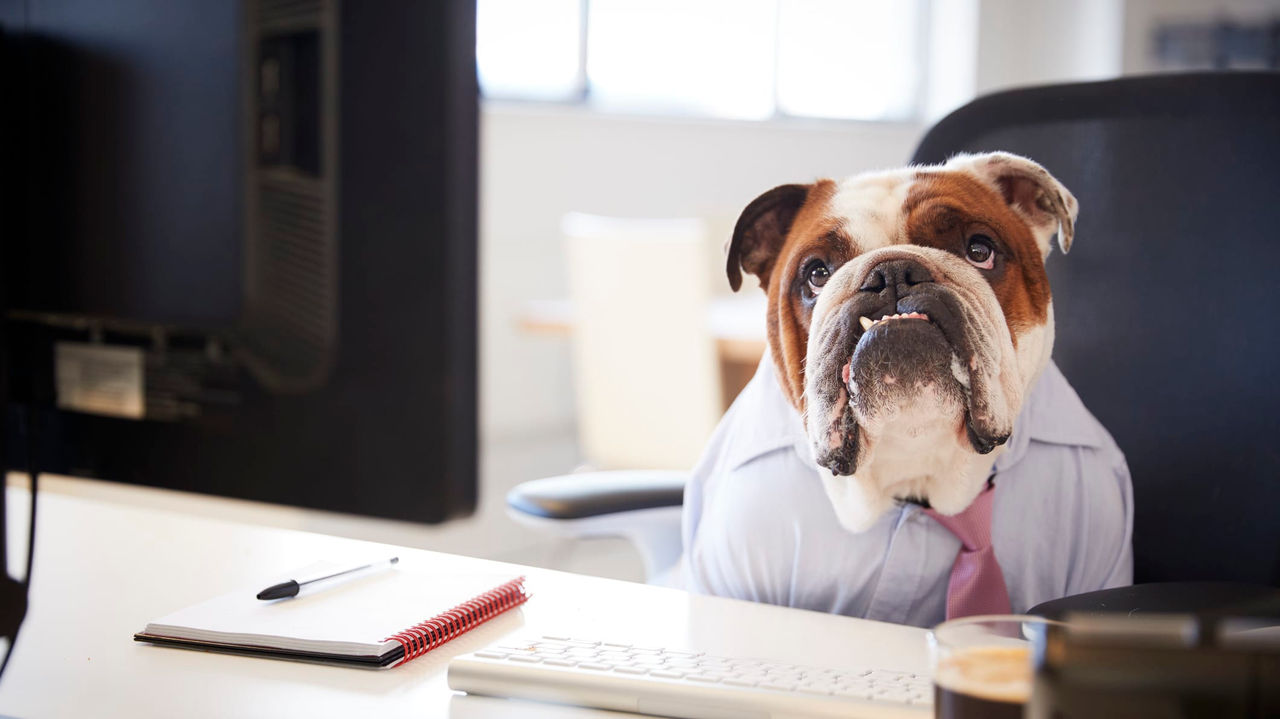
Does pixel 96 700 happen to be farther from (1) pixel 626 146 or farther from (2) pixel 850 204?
(1) pixel 626 146

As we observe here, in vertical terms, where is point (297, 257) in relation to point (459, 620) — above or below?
above

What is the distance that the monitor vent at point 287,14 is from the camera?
458 mm

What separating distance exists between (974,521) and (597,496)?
1.32 feet

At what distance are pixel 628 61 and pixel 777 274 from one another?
3.01 metres

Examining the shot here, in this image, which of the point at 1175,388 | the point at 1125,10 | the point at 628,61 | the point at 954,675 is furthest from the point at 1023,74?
the point at 954,675

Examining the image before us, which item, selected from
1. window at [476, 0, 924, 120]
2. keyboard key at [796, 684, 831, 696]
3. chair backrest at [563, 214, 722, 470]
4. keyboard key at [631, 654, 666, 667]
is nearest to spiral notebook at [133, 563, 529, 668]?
keyboard key at [631, 654, 666, 667]

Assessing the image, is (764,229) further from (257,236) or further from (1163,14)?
(1163,14)

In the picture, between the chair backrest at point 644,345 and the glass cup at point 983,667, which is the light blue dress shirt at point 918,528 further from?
the chair backrest at point 644,345

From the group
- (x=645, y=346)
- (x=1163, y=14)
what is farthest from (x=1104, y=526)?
(x=1163, y=14)

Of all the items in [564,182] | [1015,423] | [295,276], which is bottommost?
[1015,423]

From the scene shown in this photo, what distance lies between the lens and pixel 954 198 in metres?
0.72

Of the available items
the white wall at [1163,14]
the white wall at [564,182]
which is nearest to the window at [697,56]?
the white wall at [564,182]

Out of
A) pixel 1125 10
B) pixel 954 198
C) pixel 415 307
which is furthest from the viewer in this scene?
pixel 1125 10

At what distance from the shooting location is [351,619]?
0.69 metres
